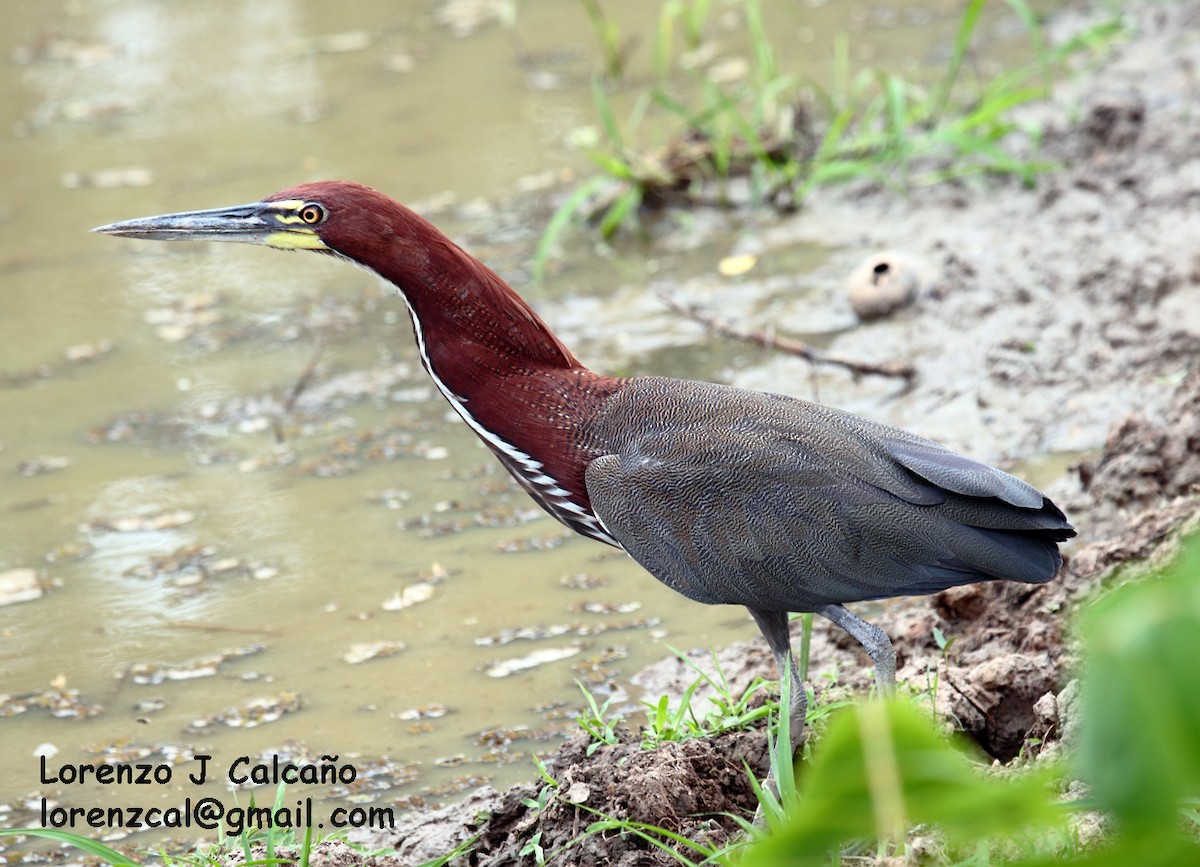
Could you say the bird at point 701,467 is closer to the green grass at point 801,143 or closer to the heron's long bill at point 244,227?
the heron's long bill at point 244,227

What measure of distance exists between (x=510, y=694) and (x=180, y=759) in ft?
3.18

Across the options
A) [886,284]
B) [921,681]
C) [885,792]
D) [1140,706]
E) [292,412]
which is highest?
[1140,706]

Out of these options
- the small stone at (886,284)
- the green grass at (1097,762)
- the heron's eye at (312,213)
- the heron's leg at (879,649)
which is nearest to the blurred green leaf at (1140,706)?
the green grass at (1097,762)

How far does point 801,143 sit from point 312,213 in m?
4.29

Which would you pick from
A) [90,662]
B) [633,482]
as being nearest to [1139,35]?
[633,482]

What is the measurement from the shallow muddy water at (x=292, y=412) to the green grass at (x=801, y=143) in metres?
0.36

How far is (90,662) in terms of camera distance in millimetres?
4281

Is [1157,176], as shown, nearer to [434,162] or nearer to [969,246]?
[969,246]

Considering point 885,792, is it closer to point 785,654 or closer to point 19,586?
point 785,654

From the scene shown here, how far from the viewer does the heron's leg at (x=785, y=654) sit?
3.19m

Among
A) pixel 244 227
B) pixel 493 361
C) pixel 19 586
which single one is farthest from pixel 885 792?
pixel 19 586

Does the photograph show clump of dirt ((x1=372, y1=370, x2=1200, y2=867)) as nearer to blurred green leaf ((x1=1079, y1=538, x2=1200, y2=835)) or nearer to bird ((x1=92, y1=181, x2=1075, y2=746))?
bird ((x1=92, y1=181, x2=1075, y2=746))

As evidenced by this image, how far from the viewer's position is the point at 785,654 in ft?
10.4

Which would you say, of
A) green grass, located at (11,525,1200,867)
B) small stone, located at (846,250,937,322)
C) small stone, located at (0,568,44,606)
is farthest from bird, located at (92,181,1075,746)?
small stone, located at (846,250,937,322)
